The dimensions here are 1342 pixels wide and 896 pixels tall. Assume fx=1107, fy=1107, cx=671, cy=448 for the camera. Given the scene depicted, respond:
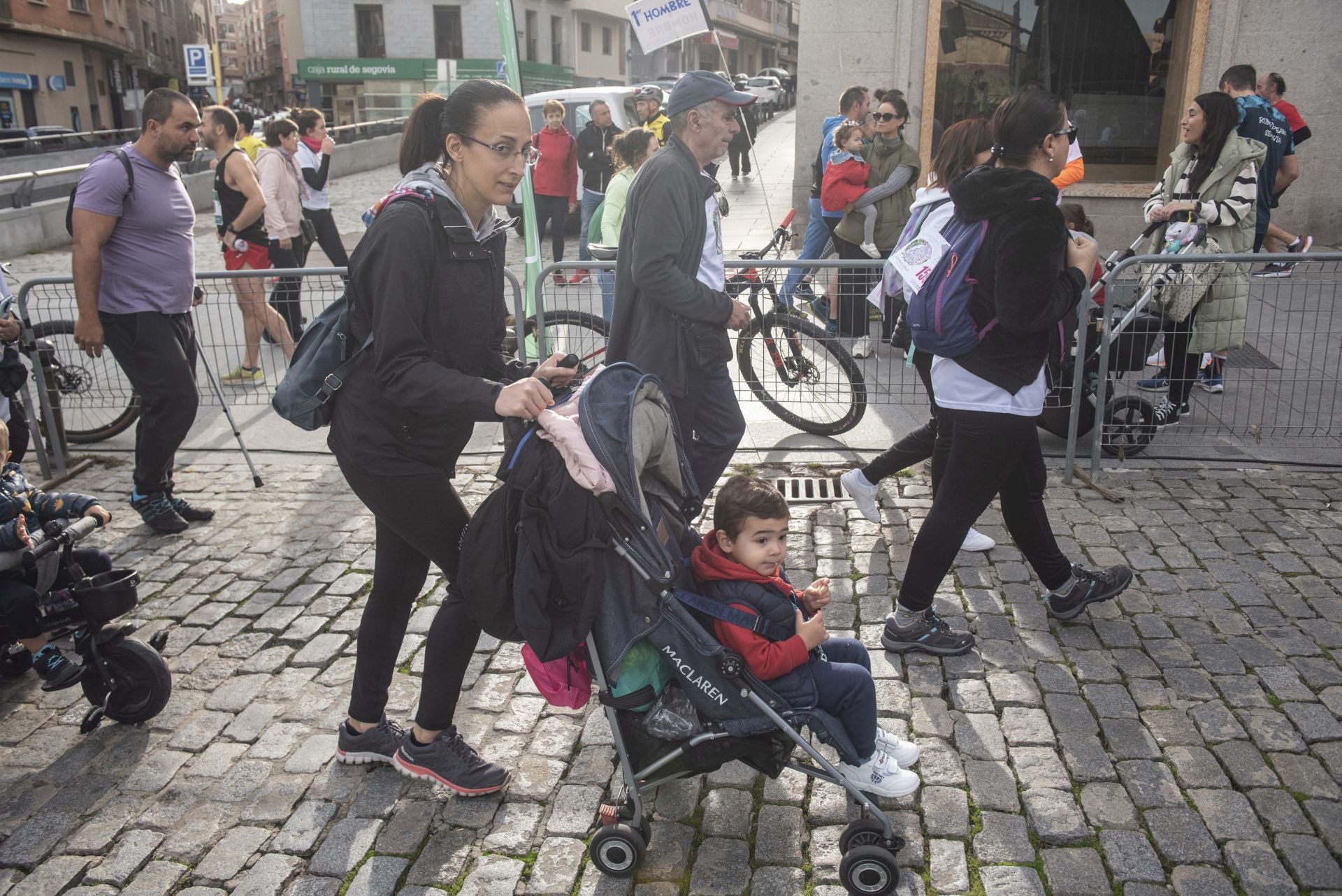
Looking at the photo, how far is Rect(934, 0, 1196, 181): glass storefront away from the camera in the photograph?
43.5 ft

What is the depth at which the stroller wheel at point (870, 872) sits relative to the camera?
9.52 feet

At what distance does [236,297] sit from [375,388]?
186 inches

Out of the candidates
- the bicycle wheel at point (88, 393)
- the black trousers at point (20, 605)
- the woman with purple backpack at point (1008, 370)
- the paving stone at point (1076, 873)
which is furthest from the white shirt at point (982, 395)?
the bicycle wheel at point (88, 393)

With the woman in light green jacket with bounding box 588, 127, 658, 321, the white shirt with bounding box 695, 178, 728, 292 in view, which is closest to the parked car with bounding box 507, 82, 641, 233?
the woman in light green jacket with bounding box 588, 127, 658, 321

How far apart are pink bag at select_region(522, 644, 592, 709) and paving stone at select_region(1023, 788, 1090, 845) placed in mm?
1373

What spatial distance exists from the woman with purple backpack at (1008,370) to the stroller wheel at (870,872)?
1383 mm

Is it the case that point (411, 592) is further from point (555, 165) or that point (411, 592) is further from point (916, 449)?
point (555, 165)

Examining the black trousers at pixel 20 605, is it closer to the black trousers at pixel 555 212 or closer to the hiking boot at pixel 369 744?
the hiking boot at pixel 369 744

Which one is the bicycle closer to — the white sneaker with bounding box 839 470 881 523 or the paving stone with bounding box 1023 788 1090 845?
the white sneaker with bounding box 839 470 881 523

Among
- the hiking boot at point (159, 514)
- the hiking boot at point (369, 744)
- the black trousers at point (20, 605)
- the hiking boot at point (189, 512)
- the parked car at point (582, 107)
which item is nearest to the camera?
the hiking boot at point (369, 744)

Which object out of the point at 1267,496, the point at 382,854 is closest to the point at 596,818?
the point at 382,854

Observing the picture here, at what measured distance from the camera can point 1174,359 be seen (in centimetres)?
645

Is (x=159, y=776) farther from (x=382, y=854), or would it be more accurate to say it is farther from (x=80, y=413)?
(x=80, y=413)

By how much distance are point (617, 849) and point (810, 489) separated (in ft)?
10.7
